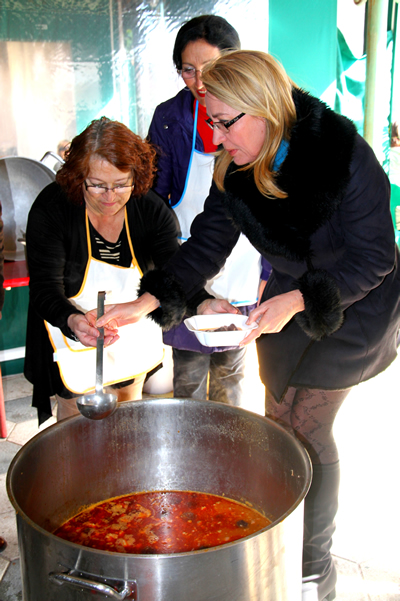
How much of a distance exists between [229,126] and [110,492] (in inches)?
39.6

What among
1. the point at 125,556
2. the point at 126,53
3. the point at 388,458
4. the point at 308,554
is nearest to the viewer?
the point at 125,556

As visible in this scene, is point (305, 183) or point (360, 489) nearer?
point (305, 183)

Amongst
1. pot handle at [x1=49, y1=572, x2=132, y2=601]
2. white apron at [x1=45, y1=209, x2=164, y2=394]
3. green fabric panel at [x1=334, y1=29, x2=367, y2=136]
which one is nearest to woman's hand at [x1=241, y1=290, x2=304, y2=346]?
pot handle at [x1=49, y1=572, x2=132, y2=601]

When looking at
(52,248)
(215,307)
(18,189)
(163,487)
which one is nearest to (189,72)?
(52,248)

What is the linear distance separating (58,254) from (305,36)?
321 cm

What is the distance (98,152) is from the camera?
176cm

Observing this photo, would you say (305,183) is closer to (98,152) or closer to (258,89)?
(258,89)

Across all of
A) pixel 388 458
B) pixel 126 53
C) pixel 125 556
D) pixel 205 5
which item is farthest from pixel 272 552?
pixel 205 5

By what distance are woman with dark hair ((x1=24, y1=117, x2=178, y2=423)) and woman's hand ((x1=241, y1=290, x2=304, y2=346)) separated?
2.07 feet

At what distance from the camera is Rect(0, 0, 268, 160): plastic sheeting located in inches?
128

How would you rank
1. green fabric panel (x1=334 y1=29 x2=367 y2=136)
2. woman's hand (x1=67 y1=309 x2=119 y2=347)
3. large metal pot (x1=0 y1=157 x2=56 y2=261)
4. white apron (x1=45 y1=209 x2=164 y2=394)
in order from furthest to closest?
green fabric panel (x1=334 y1=29 x2=367 y2=136) → large metal pot (x1=0 y1=157 x2=56 y2=261) → white apron (x1=45 y1=209 x2=164 y2=394) → woman's hand (x1=67 y1=309 x2=119 y2=347)

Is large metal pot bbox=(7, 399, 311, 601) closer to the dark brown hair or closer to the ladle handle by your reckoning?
the ladle handle

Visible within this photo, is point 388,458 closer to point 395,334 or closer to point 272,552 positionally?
point 395,334

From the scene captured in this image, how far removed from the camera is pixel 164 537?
1.28 meters
